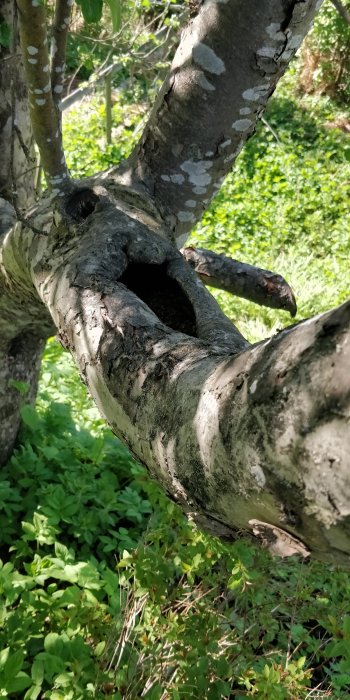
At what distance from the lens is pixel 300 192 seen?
27.1 feet

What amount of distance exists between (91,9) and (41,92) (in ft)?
1.14

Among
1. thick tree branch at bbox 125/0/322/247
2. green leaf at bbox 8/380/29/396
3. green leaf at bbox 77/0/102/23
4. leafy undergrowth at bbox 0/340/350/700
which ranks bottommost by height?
leafy undergrowth at bbox 0/340/350/700

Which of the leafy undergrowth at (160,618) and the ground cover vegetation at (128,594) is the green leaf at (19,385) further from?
the leafy undergrowth at (160,618)

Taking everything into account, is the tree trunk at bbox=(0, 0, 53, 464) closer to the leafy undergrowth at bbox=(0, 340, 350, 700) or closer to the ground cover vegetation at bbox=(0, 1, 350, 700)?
the ground cover vegetation at bbox=(0, 1, 350, 700)

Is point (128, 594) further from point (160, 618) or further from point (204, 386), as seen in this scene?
point (204, 386)

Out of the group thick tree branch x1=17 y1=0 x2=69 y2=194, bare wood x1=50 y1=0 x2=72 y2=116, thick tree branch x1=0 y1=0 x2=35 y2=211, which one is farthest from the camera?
thick tree branch x1=0 y1=0 x2=35 y2=211

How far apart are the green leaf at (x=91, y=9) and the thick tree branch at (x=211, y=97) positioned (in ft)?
1.28

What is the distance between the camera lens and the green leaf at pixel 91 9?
1.48 m

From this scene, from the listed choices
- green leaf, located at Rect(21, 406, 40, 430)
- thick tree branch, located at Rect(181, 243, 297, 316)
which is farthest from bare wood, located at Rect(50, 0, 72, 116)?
green leaf, located at Rect(21, 406, 40, 430)

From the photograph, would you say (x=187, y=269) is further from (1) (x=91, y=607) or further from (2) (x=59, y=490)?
(2) (x=59, y=490)

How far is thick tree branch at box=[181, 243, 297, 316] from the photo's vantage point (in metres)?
2.11

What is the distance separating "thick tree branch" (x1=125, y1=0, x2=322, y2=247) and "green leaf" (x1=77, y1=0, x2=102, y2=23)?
390 millimetres

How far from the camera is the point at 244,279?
2.12 metres

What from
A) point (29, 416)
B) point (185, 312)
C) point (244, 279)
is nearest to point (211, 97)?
point (244, 279)
